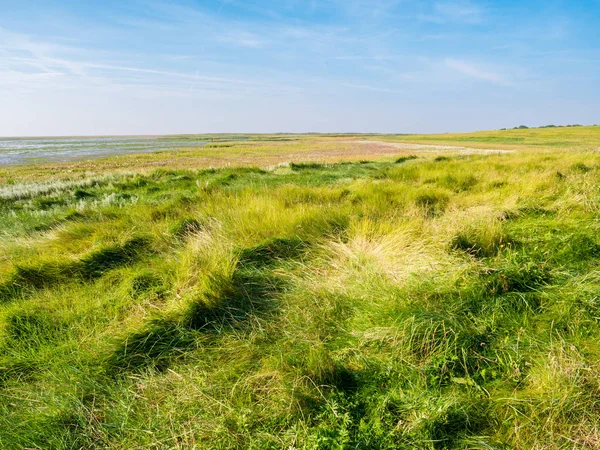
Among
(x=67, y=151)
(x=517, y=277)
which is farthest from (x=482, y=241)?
(x=67, y=151)

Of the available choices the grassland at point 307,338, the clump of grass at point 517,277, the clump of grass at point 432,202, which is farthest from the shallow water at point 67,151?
the clump of grass at point 517,277

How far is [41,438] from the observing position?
1.66m

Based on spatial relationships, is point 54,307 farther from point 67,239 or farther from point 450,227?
point 450,227

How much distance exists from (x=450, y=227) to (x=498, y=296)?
159 cm

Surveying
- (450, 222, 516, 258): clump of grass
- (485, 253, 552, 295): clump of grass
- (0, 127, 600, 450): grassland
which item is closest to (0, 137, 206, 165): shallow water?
(0, 127, 600, 450): grassland

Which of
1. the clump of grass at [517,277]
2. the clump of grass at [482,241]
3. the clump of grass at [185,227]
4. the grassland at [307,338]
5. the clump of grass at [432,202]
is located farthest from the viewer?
the clump of grass at [432,202]

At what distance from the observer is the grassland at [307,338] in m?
1.64

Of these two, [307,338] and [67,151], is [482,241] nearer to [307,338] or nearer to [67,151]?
[307,338]

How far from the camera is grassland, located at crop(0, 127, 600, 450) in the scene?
64.7 inches

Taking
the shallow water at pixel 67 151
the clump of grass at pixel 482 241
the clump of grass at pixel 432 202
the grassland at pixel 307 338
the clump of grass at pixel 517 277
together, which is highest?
the shallow water at pixel 67 151

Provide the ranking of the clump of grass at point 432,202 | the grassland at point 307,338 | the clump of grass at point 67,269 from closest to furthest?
1. the grassland at point 307,338
2. the clump of grass at point 67,269
3. the clump of grass at point 432,202

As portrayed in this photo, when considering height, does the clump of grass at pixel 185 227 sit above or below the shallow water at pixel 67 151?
below

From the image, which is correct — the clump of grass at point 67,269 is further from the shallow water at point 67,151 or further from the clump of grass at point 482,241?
the shallow water at point 67,151

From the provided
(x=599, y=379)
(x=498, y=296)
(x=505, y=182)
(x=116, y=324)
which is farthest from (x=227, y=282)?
(x=505, y=182)
